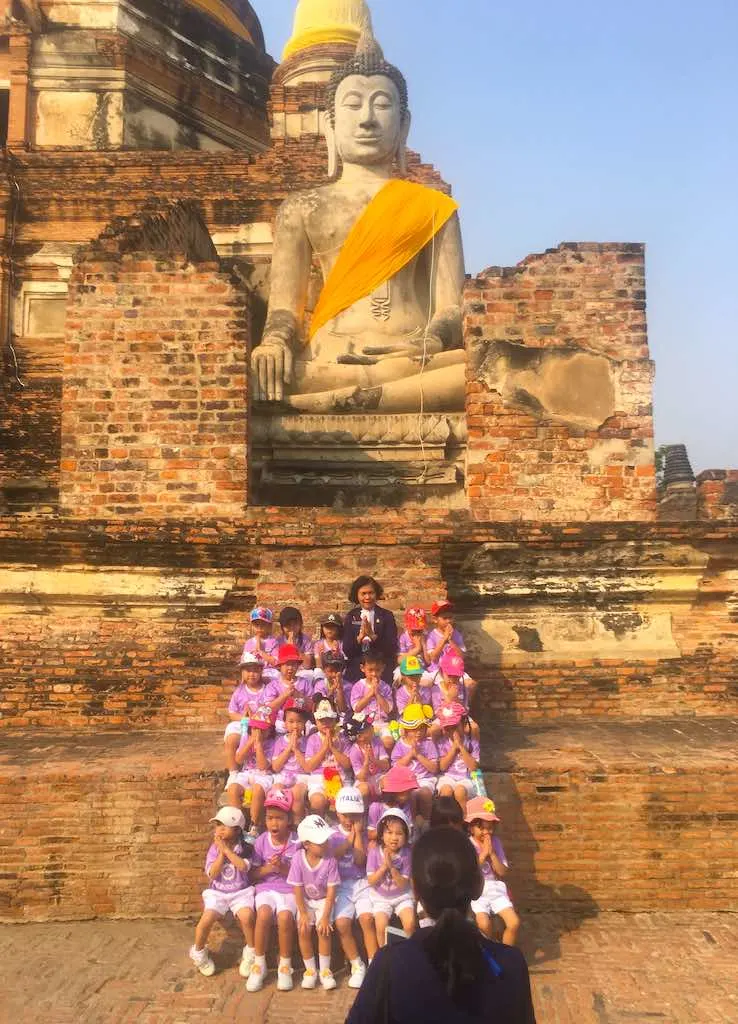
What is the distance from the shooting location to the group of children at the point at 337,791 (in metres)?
3.71

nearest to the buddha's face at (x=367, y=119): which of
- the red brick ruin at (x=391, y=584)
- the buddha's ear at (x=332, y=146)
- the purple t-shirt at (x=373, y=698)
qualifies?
the buddha's ear at (x=332, y=146)

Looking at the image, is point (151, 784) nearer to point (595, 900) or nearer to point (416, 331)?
point (595, 900)

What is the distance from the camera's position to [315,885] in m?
3.76

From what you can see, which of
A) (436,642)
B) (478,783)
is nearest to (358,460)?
(436,642)

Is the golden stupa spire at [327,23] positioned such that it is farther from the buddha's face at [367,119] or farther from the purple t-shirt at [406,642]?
the purple t-shirt at [406,642]

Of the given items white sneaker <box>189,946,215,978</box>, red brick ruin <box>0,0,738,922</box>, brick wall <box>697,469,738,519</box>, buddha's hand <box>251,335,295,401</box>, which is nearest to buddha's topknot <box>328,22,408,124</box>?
red brick ruin <box>0,0,738,922</box>

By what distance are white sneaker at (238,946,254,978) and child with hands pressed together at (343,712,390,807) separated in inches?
30.9

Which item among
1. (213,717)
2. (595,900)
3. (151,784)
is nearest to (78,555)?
(213,717)

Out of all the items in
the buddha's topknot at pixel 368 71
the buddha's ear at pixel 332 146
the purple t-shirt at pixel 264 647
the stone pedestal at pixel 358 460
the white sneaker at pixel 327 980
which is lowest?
the white sneaker at pixel 327 980

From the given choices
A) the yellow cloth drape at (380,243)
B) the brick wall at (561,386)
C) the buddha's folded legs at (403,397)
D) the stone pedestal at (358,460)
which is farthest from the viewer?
the yellow cloth drape at (380,243)

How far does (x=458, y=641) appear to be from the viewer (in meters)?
5.11

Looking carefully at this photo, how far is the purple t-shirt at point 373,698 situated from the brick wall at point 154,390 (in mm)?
1879

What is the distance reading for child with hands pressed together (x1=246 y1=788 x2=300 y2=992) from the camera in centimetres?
361

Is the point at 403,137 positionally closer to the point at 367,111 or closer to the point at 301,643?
the point at 367,111
